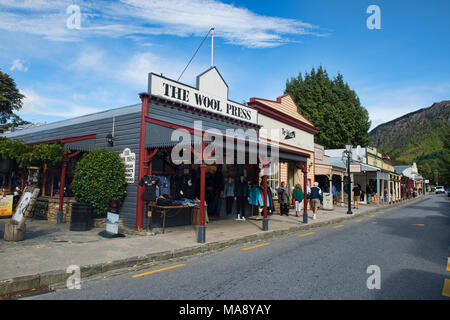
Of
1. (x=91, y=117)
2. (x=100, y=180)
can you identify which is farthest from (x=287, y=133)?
(x=100, y=180)

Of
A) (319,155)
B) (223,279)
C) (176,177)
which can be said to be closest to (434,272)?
(223,279)

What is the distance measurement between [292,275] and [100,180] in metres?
6.76

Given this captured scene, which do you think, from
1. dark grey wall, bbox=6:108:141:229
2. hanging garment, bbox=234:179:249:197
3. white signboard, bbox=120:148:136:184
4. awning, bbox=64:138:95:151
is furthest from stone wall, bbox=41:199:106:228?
hanging garment, bbox=234:179:249:197

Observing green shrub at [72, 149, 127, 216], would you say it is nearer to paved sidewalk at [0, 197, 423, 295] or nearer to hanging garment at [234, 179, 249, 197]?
paved sidewalk at [0, 197, 423, 295]

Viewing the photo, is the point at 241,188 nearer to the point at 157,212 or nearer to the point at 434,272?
the point at 157,212

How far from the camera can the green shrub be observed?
947cm

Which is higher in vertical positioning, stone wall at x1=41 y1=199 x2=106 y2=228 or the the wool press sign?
the the wool press sign

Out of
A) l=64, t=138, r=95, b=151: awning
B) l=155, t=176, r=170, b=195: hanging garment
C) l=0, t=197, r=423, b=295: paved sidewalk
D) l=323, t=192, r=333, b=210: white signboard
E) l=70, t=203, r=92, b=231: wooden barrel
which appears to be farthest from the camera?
l=323, t=192, r=333, b=210: white signboard

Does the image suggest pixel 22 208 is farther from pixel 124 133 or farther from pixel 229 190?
pixel 229 190

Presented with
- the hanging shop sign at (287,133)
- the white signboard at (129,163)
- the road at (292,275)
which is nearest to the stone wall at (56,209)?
the white signboard at (129,163)

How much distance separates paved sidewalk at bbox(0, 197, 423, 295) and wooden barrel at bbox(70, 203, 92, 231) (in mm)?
330
